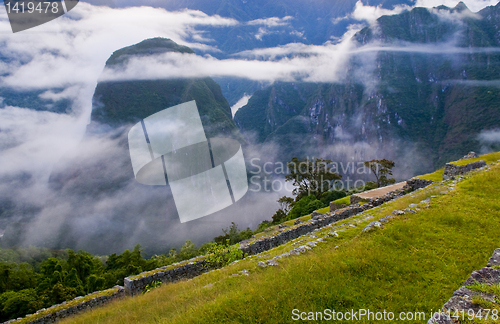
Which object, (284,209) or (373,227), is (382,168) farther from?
(373,227)

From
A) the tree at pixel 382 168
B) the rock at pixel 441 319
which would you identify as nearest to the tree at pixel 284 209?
the tree at pixel 382 168

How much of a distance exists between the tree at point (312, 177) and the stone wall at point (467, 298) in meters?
46.2

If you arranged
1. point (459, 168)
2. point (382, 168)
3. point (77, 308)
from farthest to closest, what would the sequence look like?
point (382, 168), point (459, 168), point (77, 308)

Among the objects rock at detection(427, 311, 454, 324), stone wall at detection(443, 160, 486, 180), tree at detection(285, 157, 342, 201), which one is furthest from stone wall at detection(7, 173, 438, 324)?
tree at detection(285, 157, 342, 201)

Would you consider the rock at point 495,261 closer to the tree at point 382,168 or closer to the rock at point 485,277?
the rock at point 485,277

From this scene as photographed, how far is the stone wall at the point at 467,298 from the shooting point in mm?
4005

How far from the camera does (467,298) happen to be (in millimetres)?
4344

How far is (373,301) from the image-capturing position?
5.41 m

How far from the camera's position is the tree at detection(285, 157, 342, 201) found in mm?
52000

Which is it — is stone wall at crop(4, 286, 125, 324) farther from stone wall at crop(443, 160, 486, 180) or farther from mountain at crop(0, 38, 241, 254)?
mountain at crop(0, 38, 241, 254)

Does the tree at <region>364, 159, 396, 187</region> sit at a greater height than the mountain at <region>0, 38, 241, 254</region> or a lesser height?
greater

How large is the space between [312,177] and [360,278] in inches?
1897

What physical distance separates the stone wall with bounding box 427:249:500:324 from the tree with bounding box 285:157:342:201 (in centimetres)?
4620

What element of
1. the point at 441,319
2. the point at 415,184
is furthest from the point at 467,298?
the point at 415,184
